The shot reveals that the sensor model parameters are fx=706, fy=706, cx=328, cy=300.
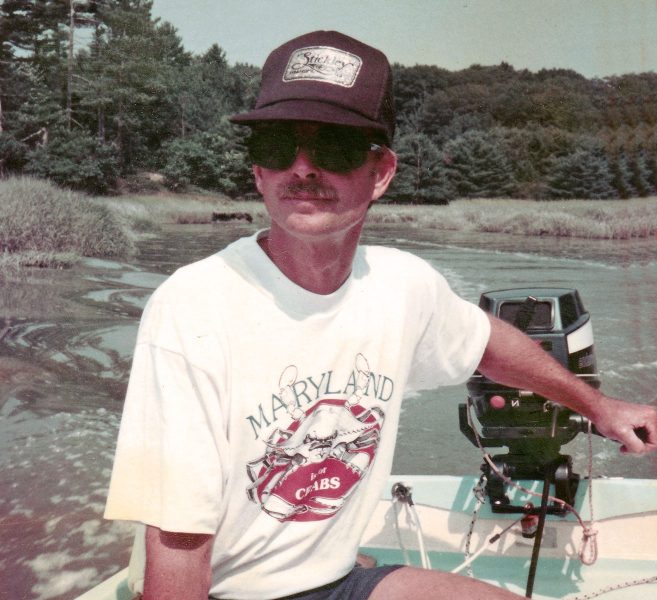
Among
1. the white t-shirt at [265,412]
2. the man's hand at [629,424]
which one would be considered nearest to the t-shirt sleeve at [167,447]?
the white t-shirt at [265,412]

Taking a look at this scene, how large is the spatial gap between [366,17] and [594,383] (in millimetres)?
2299

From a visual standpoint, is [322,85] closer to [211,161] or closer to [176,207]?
[211,161]

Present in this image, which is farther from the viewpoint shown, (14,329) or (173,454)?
(14,329)

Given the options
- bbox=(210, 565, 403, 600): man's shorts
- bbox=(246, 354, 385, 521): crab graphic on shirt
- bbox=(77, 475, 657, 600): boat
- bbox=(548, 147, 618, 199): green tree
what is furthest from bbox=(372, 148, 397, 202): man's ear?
bbox=(548, 147, 618, 199): green tree

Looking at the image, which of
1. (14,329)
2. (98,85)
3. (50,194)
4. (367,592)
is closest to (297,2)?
(98,85)

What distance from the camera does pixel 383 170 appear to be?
1045 millimetres

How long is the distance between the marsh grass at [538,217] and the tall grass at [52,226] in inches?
57.7

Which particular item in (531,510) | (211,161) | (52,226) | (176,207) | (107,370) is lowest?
(107,370)

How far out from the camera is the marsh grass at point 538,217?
3.96 meters

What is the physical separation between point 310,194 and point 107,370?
3.22m

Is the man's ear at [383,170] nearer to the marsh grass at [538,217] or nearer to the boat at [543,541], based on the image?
the boat at [543,541]

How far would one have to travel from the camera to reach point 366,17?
3311 millimetres

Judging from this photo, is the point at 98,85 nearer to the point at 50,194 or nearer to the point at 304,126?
the point at 50,194

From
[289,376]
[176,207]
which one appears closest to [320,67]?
[289,376]
